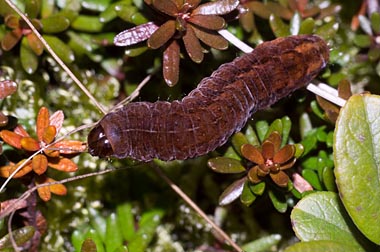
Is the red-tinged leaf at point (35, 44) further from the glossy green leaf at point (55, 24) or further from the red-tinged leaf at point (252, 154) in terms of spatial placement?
the red-tinged leaf at point (252, 154)

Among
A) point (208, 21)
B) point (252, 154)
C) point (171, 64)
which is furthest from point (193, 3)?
point (252, 154)

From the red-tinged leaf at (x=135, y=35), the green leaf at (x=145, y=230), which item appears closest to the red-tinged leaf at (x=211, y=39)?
the red-tinged leaf at (x=135, y=35)

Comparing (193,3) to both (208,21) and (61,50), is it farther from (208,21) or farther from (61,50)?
(61,50)

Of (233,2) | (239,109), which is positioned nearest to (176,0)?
(233,2)

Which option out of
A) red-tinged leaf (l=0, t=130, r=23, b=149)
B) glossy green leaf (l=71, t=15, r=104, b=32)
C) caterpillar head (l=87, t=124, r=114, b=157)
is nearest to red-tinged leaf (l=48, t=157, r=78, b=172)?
red-tinged leaf (l=0, t=130, r=23, b=149)

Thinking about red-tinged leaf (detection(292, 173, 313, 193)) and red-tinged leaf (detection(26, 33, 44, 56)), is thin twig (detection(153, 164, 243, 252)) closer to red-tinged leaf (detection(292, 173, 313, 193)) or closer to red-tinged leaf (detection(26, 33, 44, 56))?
red-tinged leaf (detection(292, 173, 313, 193))
